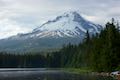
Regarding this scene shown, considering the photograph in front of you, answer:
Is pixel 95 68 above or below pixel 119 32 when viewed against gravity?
below

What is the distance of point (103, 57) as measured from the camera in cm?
11456

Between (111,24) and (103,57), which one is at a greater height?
(111,24)

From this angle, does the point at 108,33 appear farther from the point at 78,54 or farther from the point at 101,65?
the point at 78,54

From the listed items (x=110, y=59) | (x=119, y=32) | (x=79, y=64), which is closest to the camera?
(x=110, y=59)

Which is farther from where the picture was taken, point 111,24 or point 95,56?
point 95,56

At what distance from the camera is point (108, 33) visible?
117 m

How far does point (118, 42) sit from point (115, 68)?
8.91 m

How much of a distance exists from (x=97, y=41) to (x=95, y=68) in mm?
10026

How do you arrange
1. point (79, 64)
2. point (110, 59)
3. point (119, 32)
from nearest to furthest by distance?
1. point (110, 59)
2. point (119, 32)
3. point (79, 64)

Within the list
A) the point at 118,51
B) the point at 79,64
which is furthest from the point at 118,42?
the point at 79,64

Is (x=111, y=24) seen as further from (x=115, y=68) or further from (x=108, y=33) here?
(x=115, y=68)

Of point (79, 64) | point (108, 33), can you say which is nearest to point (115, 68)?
point (108, 33)

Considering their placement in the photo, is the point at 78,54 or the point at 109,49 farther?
the point at 78,54

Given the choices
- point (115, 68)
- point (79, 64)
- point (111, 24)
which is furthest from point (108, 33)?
point (79, 64)
